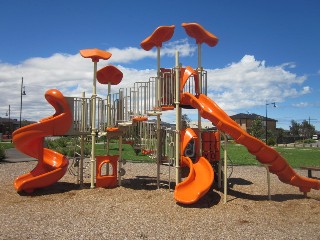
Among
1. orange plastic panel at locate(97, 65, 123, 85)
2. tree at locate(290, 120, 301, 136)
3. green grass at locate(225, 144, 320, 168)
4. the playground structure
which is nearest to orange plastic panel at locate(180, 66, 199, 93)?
the playground structure

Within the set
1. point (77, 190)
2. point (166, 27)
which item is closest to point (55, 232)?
point (77, 190)

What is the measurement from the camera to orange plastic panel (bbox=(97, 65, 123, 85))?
1313cm

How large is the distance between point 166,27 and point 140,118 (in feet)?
9.96

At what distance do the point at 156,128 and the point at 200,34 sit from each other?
3475mm

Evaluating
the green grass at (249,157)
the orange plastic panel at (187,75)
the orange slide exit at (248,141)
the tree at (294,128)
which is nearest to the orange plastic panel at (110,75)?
the orange plastic panel at (187,75)

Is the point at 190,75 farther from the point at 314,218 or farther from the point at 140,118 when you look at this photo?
the point at 314,218

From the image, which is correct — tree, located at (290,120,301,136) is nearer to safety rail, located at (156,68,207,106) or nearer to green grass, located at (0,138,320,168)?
green grass, located at (0,138,320,168)


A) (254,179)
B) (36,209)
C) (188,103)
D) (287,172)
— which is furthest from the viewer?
(254,179)

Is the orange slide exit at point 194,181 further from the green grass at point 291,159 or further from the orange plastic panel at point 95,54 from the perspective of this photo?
the green grass at point 291,159

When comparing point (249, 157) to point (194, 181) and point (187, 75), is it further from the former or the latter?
point (194, 181)

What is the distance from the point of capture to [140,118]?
1091 cm

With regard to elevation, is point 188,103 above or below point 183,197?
above

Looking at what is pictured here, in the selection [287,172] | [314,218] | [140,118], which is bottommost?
[314,218]

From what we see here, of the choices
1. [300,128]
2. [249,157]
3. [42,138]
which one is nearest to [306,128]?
[300,128]
